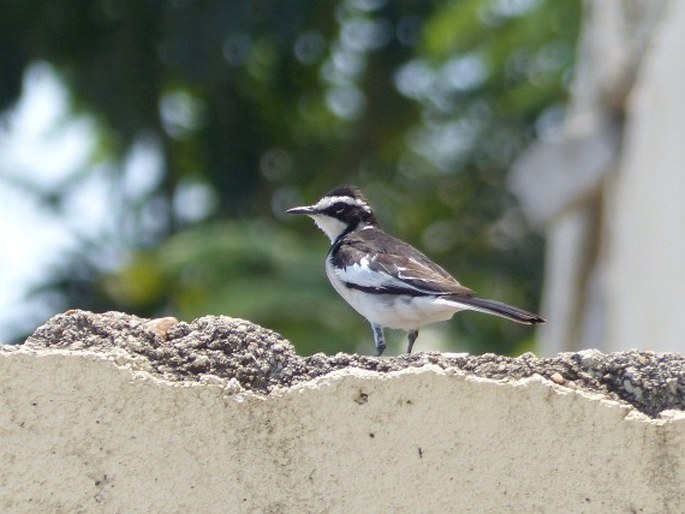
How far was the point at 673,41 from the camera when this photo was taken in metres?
9.90

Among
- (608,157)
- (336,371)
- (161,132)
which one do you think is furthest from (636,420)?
(161,132)

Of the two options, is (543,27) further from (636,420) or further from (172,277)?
(636,420)

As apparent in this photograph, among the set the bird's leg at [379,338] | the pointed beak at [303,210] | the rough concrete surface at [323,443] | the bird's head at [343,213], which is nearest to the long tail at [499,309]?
the bird's leg at [379,338]

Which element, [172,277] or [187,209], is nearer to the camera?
[172,277]

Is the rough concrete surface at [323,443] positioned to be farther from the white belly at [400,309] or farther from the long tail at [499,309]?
the white belly at [400,309]

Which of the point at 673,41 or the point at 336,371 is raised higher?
the point at 673,41

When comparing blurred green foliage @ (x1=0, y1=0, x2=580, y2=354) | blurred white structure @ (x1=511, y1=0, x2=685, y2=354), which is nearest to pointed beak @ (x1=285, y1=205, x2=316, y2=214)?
blurred white structure @ (x1=511, y1=0, x2=685, y2=354)

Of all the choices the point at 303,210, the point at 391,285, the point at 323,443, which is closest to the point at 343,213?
the point at 303,210

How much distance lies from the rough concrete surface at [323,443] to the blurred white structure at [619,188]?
231 inches

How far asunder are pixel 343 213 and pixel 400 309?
1217 mm

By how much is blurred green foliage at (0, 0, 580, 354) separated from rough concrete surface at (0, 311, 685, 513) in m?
12.9

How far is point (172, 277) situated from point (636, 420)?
1247cm

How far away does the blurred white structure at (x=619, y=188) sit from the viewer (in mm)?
9945

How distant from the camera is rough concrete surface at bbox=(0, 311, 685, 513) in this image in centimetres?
299
